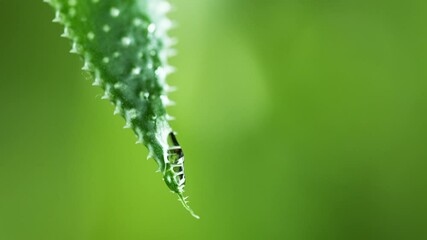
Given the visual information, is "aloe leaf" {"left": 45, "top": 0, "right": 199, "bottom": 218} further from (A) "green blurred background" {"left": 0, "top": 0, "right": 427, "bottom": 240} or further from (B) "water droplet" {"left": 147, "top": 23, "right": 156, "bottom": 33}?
(A) "green blurred background" {"left": 0, "top": 0, "right": 427, "bottom": 240}

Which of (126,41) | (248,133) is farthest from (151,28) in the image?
(248,133)

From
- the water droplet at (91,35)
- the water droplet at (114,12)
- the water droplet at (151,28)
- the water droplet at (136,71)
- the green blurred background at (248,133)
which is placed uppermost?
the green blurred background at (248,133)

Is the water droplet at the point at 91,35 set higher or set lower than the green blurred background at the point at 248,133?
lower

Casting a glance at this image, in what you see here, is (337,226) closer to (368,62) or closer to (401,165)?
(401,165)

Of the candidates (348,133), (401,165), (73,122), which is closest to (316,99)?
(348,133)

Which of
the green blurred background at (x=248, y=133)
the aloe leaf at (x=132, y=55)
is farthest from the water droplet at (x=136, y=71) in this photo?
the green blurred background at (x=248, y=133)

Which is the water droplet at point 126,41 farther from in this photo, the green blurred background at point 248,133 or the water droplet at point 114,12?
the green blurred background at point 248,133

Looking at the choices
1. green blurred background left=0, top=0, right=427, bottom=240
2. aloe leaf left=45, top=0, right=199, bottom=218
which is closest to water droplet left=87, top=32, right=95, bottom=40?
aloe leaf left=45, top=0, right=199, bottom=218
